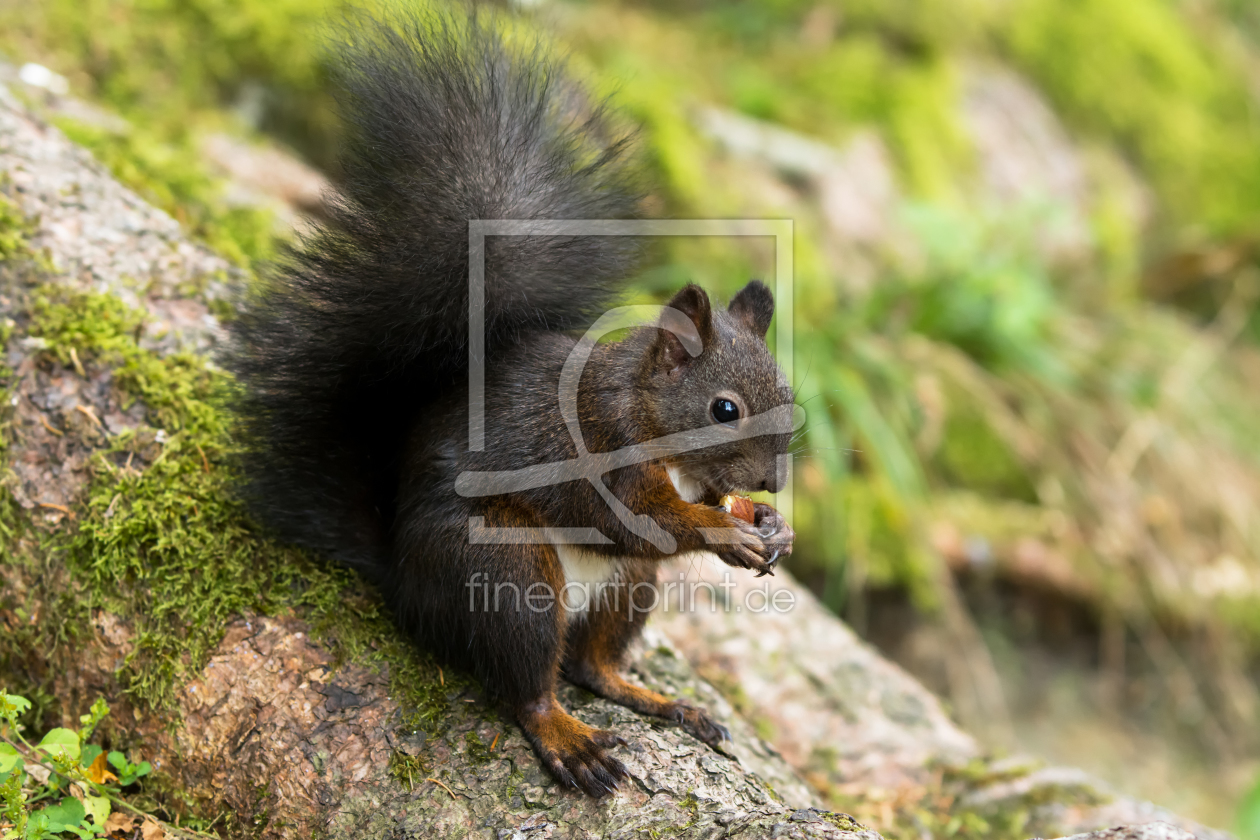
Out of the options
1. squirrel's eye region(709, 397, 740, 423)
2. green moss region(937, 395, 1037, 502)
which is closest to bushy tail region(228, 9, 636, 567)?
squirrel's eye region(709, 397, 740, 423)

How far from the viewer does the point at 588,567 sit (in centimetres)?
199

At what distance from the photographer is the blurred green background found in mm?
3828

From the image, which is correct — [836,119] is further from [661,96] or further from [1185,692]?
[1185,692]

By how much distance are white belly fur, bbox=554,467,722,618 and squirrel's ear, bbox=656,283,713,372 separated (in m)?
0.24

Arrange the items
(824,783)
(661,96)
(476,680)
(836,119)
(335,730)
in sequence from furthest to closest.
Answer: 1. (836,119)
2. (661,96)
3. (824,783)
4. (476,680)
5. (335,730)

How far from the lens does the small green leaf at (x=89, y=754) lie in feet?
6.18

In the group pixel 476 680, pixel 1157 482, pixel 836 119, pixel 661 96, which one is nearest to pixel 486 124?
pixel 476 680

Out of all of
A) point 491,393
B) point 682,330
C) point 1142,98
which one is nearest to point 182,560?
point 491,393

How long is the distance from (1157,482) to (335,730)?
13.6 feet

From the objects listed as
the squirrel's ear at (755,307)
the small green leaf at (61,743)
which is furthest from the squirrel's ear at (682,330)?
the small green leaf at (61,743)

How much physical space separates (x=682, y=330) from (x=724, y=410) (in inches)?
7.5

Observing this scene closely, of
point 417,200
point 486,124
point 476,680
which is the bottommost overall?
point 476,680

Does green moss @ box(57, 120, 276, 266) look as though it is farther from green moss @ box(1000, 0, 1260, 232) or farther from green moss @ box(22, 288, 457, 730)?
green moss @ box(1000, 0, 1260, 232)

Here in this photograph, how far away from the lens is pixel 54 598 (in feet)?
6.73
